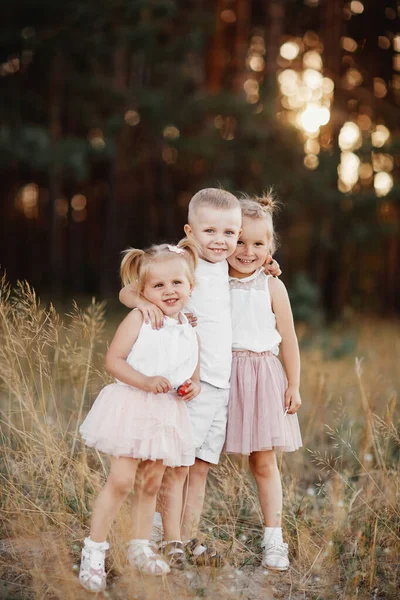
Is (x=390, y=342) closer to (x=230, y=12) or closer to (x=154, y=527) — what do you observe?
(x=154, y=527)

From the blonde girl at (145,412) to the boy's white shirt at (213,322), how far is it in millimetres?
150

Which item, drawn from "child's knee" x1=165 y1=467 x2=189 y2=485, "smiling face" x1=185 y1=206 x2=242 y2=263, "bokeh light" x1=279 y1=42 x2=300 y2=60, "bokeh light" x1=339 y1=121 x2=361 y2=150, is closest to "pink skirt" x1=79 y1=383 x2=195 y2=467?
"child's knee" x1=165 y1=467 x2=189 y2=485

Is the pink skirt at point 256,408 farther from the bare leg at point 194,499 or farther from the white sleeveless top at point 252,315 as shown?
the bare leg at point 194,499

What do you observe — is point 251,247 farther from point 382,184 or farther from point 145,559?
point 382,184

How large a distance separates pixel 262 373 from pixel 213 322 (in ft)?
1.06

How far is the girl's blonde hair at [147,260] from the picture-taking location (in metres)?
2.77

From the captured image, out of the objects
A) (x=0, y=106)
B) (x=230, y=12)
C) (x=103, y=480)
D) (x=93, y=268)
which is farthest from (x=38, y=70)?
(x=103, y=480)

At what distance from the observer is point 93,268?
21109mm

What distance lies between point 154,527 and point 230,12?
50.4 feet

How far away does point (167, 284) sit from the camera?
274 centimetres

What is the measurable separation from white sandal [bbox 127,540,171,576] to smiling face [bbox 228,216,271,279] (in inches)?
49.9

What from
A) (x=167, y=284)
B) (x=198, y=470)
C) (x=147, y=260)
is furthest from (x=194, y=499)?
(x=147, y=260)

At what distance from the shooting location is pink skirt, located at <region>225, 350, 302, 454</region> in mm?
2969

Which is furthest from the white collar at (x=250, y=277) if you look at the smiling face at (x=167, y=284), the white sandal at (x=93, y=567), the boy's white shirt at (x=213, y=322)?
the white sandal at (x=93, y=567)
